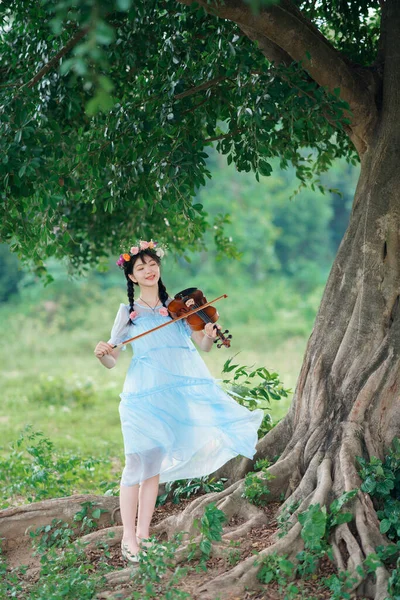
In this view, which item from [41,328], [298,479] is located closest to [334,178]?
[41,328]

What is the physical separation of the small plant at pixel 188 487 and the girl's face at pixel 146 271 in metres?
1.36

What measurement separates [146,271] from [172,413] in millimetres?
837

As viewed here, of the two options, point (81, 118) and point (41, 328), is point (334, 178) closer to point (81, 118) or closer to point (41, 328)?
point (41, 328)

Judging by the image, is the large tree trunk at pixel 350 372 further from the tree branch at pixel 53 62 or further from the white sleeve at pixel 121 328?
the tree branch at pixel 53 62

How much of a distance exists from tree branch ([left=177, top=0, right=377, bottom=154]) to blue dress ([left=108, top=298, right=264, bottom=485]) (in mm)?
1660

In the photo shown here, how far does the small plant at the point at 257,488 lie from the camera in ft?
14.8

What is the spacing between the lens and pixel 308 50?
14.9 ft

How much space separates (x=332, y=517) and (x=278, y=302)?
565 inches

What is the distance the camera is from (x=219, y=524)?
402 cm

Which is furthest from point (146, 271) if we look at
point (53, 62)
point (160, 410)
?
point (53, 62)

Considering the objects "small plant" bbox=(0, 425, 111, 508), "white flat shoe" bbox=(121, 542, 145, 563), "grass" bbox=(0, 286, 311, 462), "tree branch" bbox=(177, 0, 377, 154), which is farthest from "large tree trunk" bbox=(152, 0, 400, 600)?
"grass" bbox=(0, 286, 311, 462)

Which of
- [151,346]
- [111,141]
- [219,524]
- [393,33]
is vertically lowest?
[219,524]

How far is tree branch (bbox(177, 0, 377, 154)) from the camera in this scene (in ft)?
13.9

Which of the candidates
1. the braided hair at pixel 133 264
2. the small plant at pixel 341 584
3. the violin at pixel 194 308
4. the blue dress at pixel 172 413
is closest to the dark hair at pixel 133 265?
the braided hair at pixel 133 264
